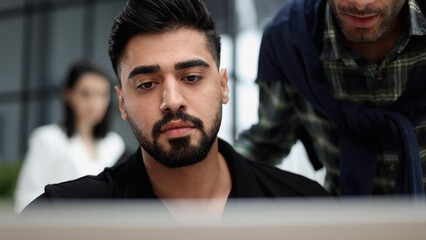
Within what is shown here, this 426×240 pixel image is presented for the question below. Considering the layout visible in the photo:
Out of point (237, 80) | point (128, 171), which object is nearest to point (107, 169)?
point (128, 171)

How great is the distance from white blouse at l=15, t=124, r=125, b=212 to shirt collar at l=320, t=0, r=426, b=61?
166 cm

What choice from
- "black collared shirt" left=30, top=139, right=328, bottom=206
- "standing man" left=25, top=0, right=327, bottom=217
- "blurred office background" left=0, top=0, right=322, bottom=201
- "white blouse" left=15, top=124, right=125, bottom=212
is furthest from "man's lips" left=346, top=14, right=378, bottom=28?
"blurred office background" left=0, top=0, right=322, bottom=201

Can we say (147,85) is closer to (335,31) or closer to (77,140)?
(335,31)

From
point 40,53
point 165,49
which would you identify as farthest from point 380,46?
point 40,53

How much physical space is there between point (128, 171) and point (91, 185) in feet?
0.42

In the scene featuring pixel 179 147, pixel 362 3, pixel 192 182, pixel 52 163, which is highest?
pixel 362 3

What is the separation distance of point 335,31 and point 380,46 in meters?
0.15

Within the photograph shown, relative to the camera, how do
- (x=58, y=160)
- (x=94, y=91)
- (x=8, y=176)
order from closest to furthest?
1. (x=58, y=160)
2. (x=94, y=91)
3. (x=8, y=176)

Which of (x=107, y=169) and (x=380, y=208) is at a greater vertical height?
(x=380, y=208)

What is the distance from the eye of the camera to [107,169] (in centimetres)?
160

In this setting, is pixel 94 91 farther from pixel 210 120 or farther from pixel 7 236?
pixel 7 236

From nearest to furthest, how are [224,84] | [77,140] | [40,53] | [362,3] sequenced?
[362,3] < [224,84] < [77,140] < [40,53]

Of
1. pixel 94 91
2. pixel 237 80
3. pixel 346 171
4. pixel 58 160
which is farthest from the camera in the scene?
pixel 237 80

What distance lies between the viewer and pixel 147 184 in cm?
156
